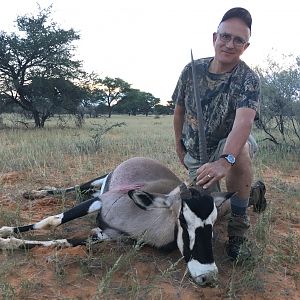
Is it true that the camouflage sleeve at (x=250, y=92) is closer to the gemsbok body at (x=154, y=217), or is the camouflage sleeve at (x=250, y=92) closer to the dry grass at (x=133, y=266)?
the gemsbok body at (x=154, y=217)

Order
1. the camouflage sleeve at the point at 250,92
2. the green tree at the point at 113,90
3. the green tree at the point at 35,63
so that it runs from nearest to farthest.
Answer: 1. the camouflage sleeve at the point at 250,92
2. the green tree at the point at 35,63
3. the green tree at the point at 113,90

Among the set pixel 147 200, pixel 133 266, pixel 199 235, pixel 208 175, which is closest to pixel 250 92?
pixel 208 175

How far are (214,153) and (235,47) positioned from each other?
3.12 ft

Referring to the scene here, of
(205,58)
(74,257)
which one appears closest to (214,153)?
(205,58)

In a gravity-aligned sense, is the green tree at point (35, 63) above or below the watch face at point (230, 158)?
above

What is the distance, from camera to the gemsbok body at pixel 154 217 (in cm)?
265

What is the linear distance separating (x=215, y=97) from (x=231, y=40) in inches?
20.1

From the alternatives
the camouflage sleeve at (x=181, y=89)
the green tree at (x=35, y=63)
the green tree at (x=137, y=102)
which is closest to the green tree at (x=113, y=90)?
the green tree at (x=137, y=102)

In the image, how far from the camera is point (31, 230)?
11.7 feet

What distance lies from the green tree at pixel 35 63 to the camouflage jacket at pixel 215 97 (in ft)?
41.2

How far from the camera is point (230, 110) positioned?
11.9 ft

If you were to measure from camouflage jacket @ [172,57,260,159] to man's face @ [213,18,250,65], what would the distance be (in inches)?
5.2

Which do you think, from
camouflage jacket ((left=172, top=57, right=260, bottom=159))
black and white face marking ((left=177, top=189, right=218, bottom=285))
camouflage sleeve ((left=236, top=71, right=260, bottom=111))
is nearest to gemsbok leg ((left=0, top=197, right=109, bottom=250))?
black and white face marking ((left=177, top=189, right=218, bottom=285))

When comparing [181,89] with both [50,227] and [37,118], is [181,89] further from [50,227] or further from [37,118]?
[37,118]
